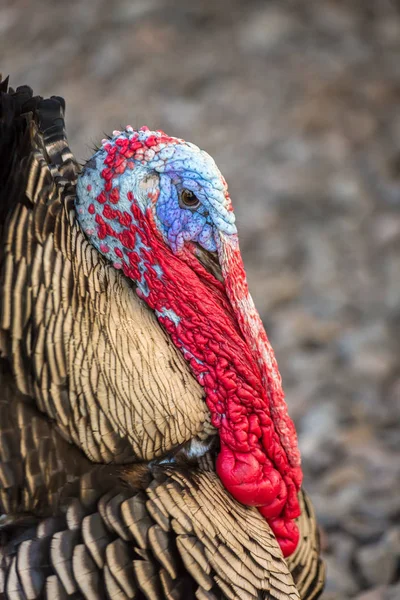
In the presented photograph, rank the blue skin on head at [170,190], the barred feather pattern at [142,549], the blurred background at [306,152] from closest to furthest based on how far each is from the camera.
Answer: the barred feather pattern at [142,549] < the blue skin on head at [170,190] < the blurred background at [306,152]

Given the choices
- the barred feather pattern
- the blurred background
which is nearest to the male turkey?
the barred feather pattern

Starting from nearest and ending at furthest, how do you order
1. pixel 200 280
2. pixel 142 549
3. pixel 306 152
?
1. pixel 142 549
2. pixel 200 280
3. pixel 306 152

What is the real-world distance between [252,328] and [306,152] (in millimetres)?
3222

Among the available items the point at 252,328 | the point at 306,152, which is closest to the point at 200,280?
the point at 252,328

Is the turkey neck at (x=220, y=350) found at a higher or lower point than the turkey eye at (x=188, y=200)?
lower

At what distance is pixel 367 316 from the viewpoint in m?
4.14

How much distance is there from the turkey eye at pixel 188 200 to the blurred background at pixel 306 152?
1.64m

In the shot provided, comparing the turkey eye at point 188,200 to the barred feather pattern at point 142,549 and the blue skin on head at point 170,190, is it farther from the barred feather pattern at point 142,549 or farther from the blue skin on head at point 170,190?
the barred feather pattern at point 142,549

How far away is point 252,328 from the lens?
199cm

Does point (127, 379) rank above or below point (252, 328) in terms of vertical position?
below

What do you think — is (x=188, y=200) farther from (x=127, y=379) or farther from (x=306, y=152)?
(x=306, y=152)

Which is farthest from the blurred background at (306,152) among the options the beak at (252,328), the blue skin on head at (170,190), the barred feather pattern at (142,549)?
the blue skin on head at (170,190)

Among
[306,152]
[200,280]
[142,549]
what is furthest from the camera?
[306,152]

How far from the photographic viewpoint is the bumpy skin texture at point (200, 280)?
1839 millimetres
